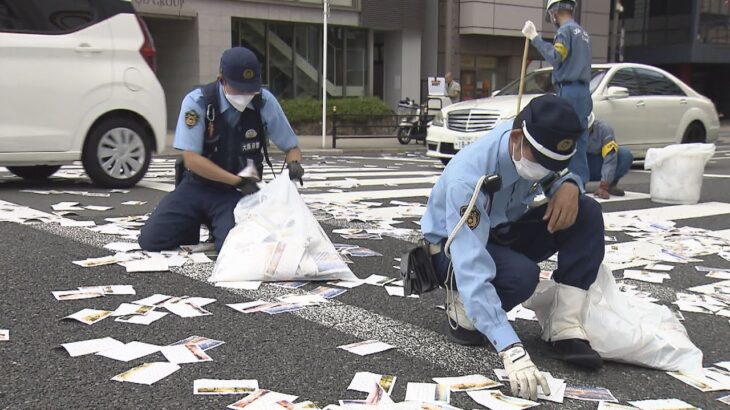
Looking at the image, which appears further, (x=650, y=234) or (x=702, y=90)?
(x=702, y=90)

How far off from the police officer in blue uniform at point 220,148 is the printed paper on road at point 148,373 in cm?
175

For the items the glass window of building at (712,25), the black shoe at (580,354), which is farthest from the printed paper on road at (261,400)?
the glass window of building at (712,25)

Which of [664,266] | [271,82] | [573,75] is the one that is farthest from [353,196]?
[271,82]

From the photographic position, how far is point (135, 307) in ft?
11.3

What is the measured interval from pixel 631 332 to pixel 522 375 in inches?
26.6

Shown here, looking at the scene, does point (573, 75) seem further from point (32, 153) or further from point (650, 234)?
point (32, 153)

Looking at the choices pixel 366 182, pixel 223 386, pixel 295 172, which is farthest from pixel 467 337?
pixel 366 182

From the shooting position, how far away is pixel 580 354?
9.34ft

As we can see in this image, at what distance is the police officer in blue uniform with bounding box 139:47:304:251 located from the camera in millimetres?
4391

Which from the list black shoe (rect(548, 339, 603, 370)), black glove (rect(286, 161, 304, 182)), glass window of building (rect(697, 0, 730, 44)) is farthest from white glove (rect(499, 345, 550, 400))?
glass window of building (rect(697, 0, 730, 44))

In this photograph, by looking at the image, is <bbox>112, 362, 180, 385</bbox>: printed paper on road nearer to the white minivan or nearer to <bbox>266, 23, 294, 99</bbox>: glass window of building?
the white minivan

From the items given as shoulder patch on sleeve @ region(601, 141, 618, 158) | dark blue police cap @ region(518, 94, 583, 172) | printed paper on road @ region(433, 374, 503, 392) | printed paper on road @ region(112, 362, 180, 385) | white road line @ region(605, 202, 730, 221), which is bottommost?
white road line @ region(605, 202, 730, 221)

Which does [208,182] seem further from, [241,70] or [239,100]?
[241,70]

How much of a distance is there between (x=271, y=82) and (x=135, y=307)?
64.4 feet
